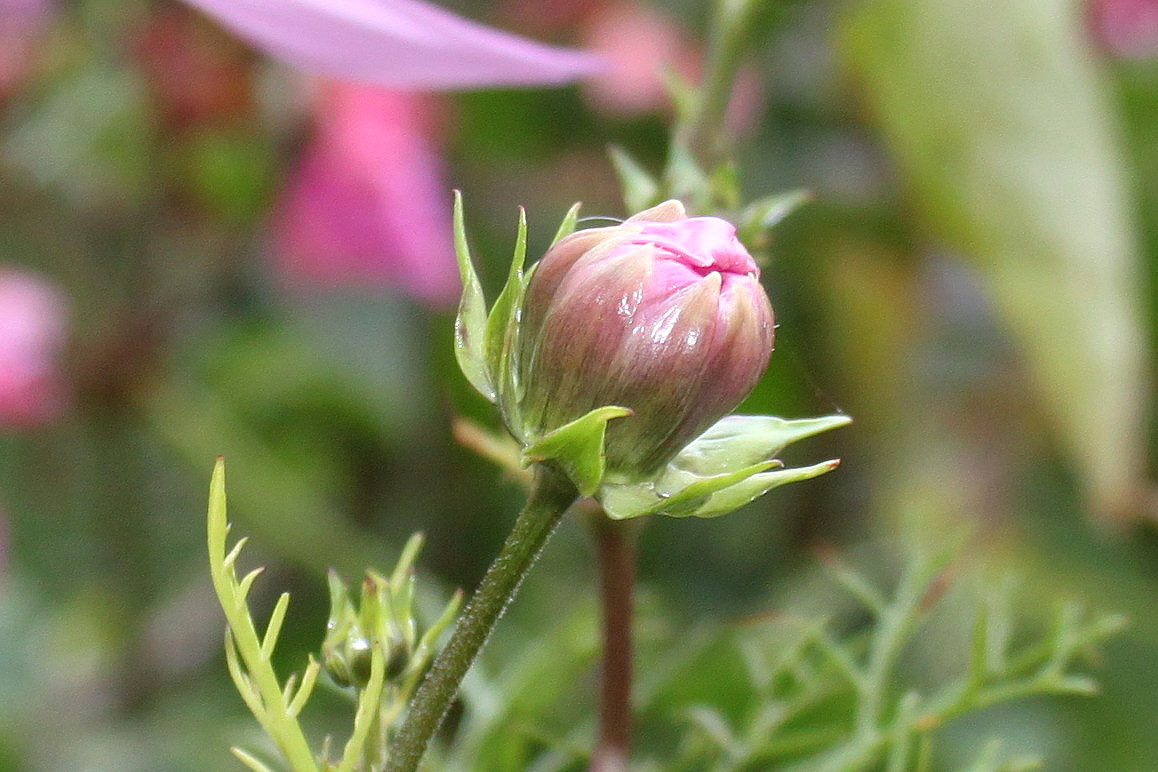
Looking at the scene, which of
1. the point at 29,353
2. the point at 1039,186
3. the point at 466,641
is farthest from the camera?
the point at 29,353

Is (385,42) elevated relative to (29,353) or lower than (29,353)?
elevated

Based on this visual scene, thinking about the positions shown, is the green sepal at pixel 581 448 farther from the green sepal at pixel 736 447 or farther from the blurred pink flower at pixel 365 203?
the blurred pink flower at pixel 365 203

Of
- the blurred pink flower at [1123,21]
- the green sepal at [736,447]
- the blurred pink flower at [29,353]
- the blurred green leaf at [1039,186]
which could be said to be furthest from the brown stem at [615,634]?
the blurred pink flower at [1123,21]

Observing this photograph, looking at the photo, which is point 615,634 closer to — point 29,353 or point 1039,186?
point 1039,186

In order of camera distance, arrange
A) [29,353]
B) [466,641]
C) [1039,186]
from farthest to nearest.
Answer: [29,353] → [1039,186] → [466,641]

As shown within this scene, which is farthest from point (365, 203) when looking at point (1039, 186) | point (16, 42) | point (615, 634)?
point (615, 634)

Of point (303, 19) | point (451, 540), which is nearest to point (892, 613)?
point (303, 19)
